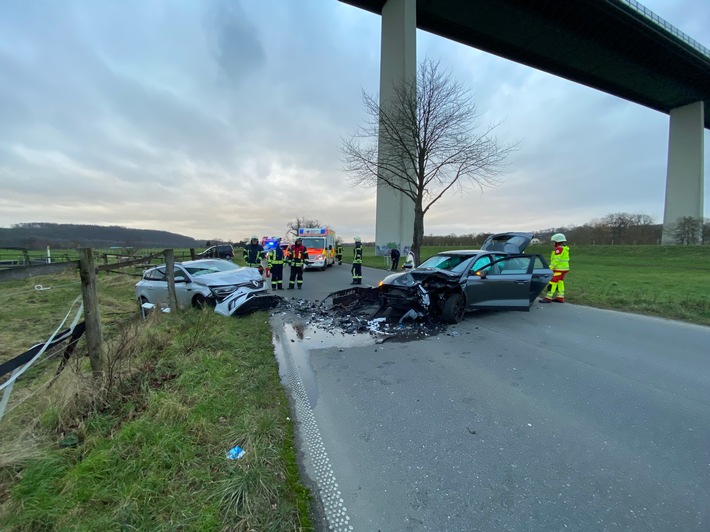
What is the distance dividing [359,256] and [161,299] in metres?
7.61

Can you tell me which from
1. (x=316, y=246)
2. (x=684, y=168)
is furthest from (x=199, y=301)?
(x=684, y=168)

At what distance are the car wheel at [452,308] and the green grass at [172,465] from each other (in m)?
3.78

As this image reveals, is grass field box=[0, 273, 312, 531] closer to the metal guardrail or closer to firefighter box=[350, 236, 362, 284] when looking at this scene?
firefighter box=[350, 236, 362, 284]

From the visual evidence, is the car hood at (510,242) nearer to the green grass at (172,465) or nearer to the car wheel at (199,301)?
the car wheel at (199,301)

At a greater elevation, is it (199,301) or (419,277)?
(419,277)

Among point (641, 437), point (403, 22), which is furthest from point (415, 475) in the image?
point (403, 22)

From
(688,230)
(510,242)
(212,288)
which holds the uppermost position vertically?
(688,230)

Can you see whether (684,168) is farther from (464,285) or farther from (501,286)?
(464,285)

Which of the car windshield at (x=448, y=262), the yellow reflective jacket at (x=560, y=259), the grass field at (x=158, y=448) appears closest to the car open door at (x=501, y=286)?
the car windshield at (x=448, y=262)

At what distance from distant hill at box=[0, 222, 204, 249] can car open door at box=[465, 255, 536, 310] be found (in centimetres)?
2207

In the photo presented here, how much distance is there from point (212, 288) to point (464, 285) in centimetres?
551

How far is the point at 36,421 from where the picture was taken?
9.01 ft

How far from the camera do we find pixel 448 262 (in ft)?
23.9

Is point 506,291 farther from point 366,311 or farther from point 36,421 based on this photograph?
point 36,421
